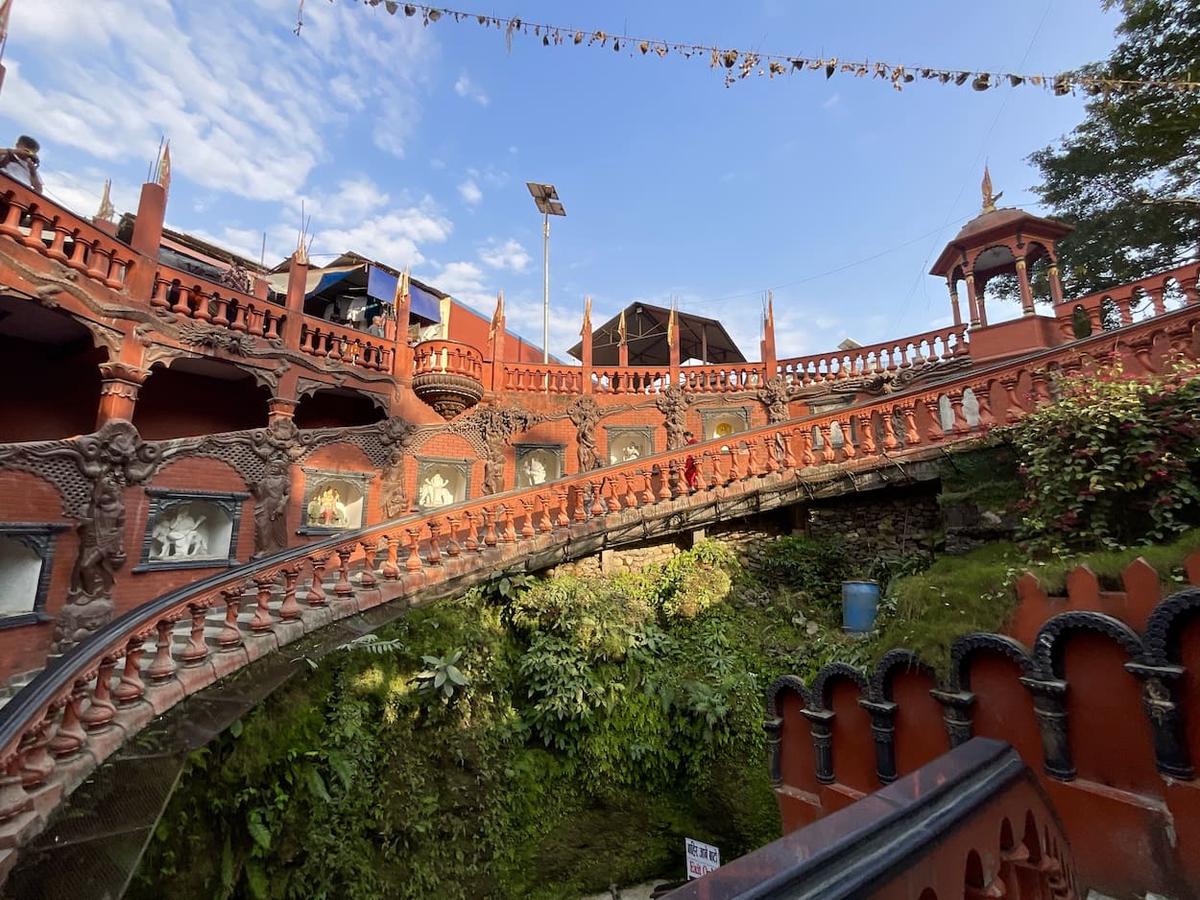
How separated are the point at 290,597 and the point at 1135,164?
79.9 ft

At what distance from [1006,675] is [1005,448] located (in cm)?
552

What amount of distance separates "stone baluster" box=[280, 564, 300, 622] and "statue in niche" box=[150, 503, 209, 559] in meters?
4.81

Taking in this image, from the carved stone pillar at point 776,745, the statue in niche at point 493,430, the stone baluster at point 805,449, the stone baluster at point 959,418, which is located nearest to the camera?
the carved stone pillar at point 776,745

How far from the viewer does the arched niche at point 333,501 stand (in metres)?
11.2

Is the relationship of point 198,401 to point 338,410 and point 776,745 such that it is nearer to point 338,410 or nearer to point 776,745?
point 338,410

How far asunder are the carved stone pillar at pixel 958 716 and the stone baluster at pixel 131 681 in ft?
21.4

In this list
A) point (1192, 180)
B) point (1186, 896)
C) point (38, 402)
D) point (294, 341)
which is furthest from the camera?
point (1192, 180)

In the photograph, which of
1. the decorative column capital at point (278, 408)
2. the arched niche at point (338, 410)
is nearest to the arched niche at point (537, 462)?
the arched niche at point (338, 410)

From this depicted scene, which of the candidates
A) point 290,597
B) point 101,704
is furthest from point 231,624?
point 101,704

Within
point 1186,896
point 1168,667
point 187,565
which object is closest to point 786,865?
point 1168,667

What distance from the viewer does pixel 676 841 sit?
712cm

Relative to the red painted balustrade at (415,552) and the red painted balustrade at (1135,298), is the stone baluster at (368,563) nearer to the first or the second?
the red painted balustrade at (415,552)

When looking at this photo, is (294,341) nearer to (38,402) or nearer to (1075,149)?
(38,402)

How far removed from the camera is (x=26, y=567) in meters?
7.82
